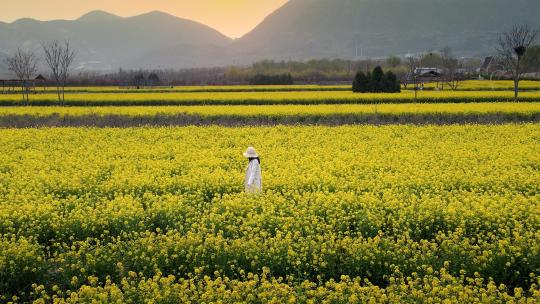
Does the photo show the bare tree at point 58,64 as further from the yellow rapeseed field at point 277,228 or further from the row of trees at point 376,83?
the yellow rapeseed field at point 277,228

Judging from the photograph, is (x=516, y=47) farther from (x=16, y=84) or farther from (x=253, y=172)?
(x=16, y=84)

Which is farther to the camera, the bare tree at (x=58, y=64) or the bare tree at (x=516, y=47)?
the bare tree at (x=58, y=64)

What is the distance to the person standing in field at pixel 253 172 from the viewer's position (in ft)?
36.1

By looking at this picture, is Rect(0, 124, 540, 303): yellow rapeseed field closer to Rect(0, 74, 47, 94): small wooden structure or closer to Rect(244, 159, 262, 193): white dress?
Rect(244, 159, 262, 193): white dress

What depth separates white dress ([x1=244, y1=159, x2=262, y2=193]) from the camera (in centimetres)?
1118

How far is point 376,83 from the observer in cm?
4978

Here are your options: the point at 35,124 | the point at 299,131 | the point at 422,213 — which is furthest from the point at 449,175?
the point at 35,124

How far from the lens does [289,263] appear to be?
846cm

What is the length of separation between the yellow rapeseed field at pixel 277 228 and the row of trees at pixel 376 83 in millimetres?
32728

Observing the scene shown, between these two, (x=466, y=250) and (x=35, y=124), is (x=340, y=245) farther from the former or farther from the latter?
(x=35, y=124)

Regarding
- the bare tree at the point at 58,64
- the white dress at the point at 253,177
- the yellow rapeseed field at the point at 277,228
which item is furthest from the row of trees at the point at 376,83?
the white dress at the point at 253,177

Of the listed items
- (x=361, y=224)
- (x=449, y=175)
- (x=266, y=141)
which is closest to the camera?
(x=361, y=224)

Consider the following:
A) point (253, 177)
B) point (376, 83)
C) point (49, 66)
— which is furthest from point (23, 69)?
point (253, 177)

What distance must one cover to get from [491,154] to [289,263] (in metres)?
10.7
